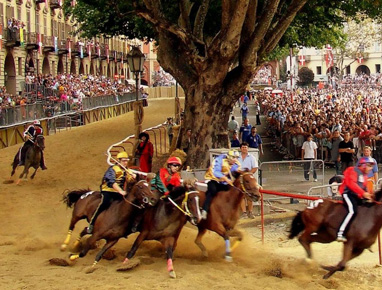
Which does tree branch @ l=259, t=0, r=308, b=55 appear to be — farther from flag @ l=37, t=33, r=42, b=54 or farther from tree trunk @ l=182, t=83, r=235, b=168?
flag @ l=37, t=33, r=42, b=54

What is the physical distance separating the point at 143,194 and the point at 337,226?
319 centimetres

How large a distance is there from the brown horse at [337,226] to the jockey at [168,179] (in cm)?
224

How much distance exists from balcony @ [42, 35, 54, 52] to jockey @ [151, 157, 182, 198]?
47015 millimetres

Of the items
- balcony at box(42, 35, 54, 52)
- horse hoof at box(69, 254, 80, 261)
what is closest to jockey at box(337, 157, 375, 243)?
horse hoof at box(69, 254, 80, 261)

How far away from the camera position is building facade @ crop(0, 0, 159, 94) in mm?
49219

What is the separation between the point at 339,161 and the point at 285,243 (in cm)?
606

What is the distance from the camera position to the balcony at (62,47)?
6261 centimetres

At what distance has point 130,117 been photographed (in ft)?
169

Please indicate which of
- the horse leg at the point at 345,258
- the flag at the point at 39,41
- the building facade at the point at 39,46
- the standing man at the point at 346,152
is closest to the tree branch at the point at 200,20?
the standing man at the point at 346,152

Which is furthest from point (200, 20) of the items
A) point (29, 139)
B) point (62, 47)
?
point (62, 47)

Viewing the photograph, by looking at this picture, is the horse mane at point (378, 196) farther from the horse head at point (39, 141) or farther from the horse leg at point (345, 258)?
the horse head at point (39, 141)

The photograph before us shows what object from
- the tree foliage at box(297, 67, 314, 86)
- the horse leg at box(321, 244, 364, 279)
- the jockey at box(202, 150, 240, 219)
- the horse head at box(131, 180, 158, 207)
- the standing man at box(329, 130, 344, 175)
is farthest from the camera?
the tree foliage at box(297, 67, 314, 86)

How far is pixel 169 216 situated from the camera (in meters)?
Result: 12.5

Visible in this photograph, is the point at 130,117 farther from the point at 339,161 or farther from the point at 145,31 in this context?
the point at 339,161
